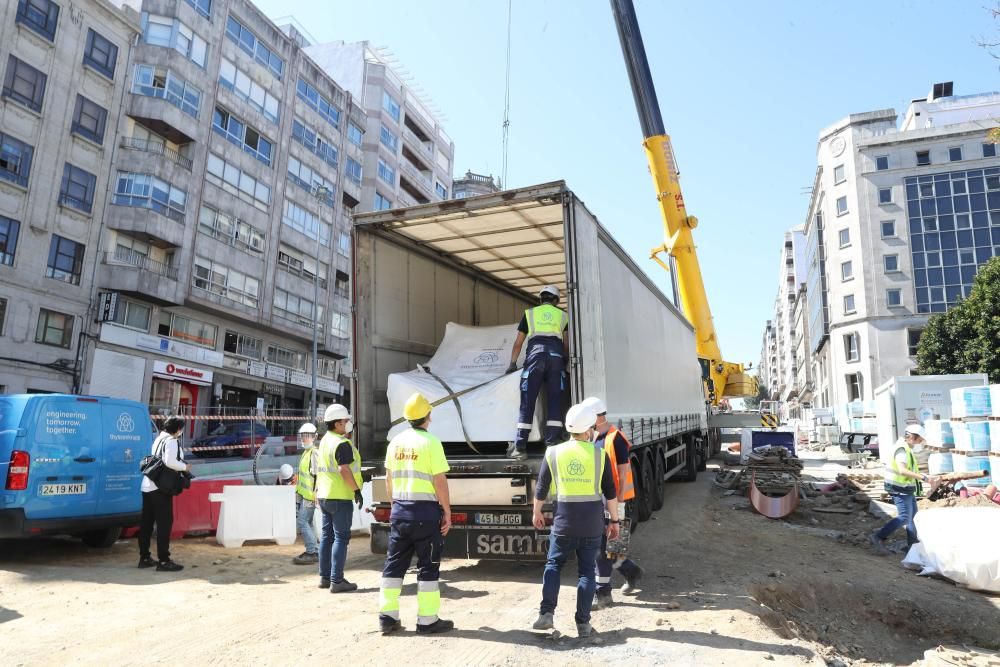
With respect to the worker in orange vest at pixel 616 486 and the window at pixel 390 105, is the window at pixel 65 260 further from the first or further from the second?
the window at pixel 390 105

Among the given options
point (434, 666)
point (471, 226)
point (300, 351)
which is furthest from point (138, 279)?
point (434, 666)

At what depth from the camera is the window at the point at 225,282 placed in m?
27.8

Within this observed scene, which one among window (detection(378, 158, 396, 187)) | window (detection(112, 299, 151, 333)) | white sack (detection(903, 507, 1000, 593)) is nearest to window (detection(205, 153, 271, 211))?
window (detection(112, 299, 151, 333))

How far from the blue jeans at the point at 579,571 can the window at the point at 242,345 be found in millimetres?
27848

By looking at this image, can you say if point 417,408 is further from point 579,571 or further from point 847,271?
point 847,271

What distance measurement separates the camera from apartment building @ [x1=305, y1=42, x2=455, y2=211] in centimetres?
4231

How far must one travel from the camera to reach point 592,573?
4508mm

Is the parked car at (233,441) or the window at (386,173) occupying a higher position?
the window at (386,173)

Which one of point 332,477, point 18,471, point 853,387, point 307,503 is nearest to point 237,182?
point 18,471

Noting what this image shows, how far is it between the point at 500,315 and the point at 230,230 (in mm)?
22980

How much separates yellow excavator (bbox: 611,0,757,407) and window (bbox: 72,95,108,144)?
2002cm

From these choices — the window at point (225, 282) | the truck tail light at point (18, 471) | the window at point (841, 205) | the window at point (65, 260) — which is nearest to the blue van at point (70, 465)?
the truck tail light at point (18, 471)

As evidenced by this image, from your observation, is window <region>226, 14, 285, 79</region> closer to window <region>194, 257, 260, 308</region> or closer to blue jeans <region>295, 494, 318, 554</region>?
window <region>194, 257, 260, 308</region>

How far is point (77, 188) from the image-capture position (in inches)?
936
